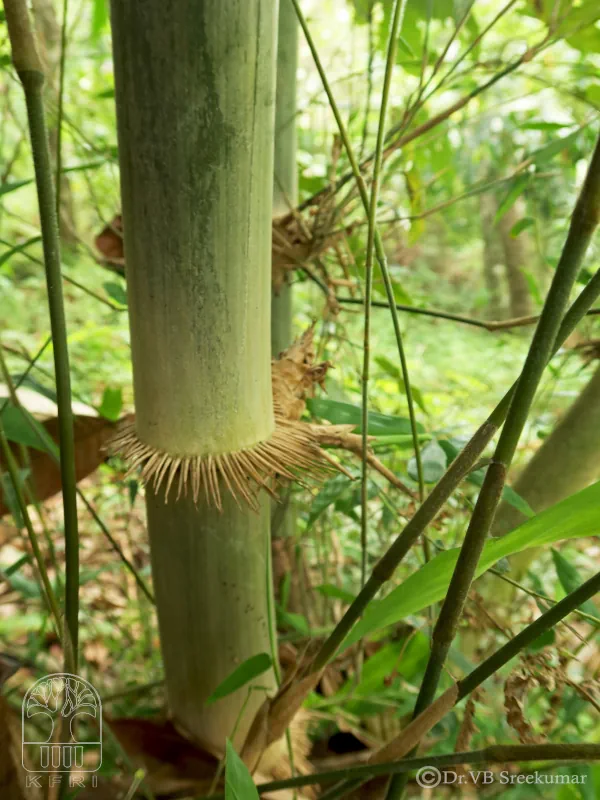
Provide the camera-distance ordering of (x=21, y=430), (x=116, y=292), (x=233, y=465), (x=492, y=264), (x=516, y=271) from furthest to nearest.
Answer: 1. (x=492, y=264)
2. (x=516, y=271)
3. (x=116, y=292)
4. (x=21, y=430)
5. (x=233, y=465)

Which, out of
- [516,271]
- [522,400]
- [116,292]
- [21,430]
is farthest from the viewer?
[516,271]

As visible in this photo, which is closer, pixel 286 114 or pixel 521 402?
pixel 521 402

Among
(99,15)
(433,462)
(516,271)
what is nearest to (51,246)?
(433,462)

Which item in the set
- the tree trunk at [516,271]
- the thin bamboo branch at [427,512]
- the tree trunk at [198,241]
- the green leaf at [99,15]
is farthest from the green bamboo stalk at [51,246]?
the tree trunk at [516,271]

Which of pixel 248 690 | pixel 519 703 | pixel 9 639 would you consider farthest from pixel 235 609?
pixel 9 639

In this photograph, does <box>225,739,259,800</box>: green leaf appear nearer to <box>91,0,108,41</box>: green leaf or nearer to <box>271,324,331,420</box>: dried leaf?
<box>271,324,331,420</box>: dried leaf

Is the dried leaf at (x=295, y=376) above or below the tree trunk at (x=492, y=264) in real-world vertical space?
below

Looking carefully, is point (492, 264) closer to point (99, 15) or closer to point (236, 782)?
point (99, 15)

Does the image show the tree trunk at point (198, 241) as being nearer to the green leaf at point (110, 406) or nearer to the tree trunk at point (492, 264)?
the green leaf at point (110, 406)
